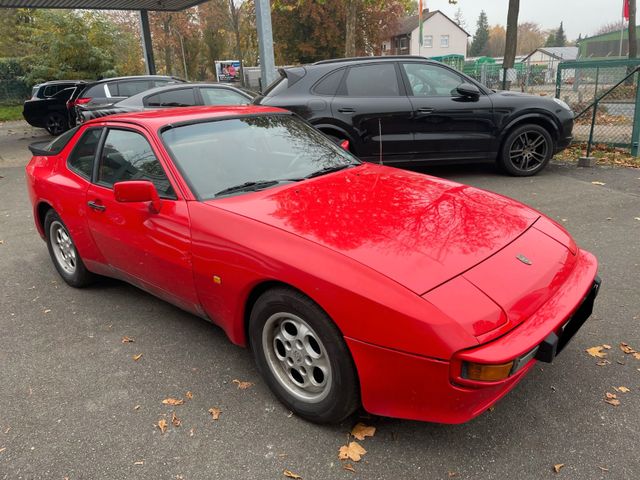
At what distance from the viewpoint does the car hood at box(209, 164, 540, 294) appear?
7.54 ft

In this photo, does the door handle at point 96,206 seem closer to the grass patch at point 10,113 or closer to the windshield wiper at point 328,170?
the windshield wiper at point 328,170

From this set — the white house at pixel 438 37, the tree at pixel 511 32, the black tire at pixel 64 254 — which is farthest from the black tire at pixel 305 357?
the white house at pixel 438 37

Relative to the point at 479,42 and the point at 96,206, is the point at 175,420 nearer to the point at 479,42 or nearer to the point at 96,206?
the point at 96,206

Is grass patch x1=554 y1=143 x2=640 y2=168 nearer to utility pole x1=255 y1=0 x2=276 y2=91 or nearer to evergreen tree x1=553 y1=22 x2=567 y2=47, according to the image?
utility pole x1=255 y1=0 x2=276 y2=91

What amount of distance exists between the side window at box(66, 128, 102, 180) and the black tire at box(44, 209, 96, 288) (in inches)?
20.2

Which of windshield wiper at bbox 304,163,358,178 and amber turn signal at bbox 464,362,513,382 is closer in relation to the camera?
amber turn signal at bbox 464,362,513,382

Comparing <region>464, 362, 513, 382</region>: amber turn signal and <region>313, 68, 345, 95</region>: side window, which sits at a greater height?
<region>313, 68, 345, 95</region>: side window

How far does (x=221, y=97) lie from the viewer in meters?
10.1

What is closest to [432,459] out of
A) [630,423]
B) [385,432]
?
[385,432]

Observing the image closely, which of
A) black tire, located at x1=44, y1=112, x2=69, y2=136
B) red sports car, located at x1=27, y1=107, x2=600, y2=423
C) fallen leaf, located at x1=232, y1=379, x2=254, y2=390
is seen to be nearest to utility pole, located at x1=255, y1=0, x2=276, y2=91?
red sports car, located at x1=27, y1=107, x2=600, y2=423

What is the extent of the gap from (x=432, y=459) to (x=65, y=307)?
3.16 metres

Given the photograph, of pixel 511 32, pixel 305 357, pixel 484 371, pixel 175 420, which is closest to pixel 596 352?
pixel 484 371

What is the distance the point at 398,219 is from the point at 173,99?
826 centimetres

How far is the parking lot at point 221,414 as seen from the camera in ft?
7.59
